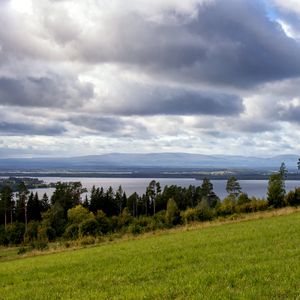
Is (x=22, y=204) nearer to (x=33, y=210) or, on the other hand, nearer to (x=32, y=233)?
(x=33, y=210)

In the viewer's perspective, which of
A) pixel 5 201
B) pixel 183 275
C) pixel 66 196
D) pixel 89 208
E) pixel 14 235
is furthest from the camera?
pixel 66 196

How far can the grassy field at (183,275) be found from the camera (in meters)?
→ 9.26

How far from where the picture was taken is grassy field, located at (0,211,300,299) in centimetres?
926

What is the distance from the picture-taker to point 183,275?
11195mm

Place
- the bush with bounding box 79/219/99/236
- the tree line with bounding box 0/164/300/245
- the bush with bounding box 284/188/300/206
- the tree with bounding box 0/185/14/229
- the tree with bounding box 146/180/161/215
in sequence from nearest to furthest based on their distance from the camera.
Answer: the bush with bounding box 284/188/300/206
the bush with bounding box 79/219/99/236
the tree line with bounding box 0/164/300/245
the tree with bounding box 0/185/14/229
the tree with bounding box 146/180/161/215

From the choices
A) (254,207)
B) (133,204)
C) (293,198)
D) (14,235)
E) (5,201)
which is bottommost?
(14,235)

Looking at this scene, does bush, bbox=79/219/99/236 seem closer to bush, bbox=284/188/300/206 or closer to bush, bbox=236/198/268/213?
bush, bbox=236/198/268/213

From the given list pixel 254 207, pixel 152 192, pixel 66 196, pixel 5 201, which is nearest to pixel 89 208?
pixel 66 196

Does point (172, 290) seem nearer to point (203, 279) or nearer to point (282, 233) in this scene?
point (203, 279)

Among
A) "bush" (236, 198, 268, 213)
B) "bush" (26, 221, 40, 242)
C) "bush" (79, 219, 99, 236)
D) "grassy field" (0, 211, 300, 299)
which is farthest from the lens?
"bush" (26, 221, 40, 242)

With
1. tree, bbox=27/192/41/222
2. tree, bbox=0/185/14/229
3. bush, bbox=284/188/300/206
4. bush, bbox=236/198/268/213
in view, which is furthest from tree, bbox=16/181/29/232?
bush, bbox=284/188/300/206

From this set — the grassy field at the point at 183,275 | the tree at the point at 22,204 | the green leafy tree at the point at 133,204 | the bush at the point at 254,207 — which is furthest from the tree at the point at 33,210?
the grassy field at the point at 183,275

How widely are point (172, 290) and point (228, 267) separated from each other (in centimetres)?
270

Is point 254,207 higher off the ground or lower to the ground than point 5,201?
higher
